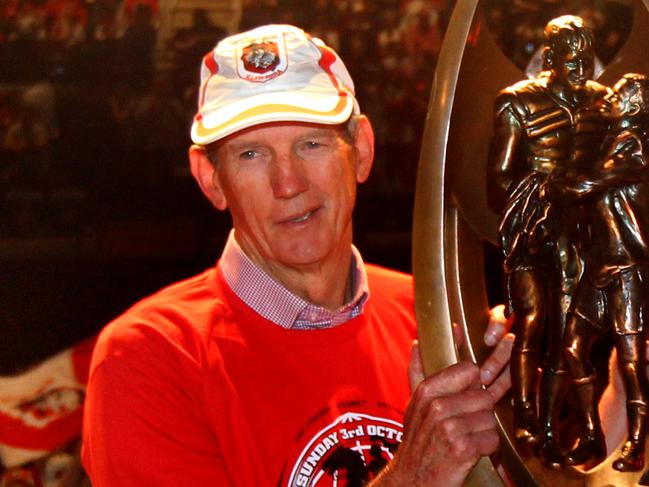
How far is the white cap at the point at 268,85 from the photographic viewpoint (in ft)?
4.24

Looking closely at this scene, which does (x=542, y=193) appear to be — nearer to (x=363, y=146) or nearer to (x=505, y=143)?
(x=505, y=143)

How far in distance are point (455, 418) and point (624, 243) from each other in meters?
0.24

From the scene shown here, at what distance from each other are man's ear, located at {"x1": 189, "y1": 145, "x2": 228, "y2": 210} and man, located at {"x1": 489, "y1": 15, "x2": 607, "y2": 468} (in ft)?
1.57

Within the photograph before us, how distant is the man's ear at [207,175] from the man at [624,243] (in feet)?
1.82

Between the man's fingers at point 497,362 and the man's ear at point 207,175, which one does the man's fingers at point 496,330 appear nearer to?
the man's fingers at point 497,362

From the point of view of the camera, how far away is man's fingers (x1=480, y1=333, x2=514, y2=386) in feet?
3.52

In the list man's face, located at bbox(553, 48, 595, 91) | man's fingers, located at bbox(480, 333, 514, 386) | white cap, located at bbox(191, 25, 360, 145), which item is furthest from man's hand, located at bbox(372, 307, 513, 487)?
white cap, located at bbox(191, 25, 360, 145)

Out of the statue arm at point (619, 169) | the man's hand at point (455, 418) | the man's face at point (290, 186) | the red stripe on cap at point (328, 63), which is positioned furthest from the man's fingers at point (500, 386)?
the red stripe on cap at point (328, 63)

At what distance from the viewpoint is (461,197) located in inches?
42.1

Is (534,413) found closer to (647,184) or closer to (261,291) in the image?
(647,184)

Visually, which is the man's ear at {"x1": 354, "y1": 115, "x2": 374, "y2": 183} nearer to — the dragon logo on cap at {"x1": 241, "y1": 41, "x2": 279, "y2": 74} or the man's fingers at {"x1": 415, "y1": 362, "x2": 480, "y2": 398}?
the dragon logo on cap at {"x1": 241, "y1": 41, "x2": 279, "y2": 74}

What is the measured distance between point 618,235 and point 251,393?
537 mm

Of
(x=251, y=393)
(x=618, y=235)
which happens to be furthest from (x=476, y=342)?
(x=251, y=393)

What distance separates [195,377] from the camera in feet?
4.25
